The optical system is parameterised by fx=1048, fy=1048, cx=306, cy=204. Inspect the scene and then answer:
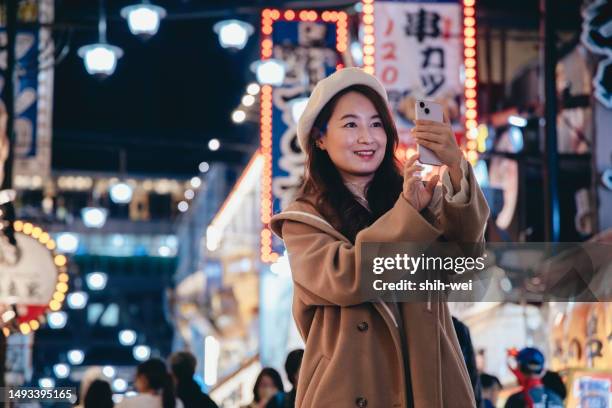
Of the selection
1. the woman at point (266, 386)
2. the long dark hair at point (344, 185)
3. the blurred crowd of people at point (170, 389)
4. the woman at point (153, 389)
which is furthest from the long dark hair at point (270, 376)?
the long dark hair at point (344, 185)

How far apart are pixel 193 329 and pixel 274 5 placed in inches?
1412

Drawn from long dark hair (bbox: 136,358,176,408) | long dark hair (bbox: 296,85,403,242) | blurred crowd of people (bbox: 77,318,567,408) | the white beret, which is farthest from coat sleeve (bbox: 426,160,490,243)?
long dark hair (bbox: 136,358,176,408)

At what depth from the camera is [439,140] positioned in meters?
3.44

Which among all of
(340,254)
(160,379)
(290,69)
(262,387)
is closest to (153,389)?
(160,379)

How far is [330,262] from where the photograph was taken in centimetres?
352

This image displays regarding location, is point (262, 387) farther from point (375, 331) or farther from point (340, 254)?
point (340, 254)

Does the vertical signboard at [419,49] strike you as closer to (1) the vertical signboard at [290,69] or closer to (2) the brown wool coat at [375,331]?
(1) the vertical signboard at [290,69]

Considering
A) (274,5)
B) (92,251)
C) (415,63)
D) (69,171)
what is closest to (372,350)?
(415,63)

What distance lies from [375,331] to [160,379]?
5827mm

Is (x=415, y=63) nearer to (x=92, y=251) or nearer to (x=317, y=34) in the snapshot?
(x=317, y=34)

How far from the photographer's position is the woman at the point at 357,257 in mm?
3453

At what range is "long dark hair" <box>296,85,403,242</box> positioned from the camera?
3791 millimetres

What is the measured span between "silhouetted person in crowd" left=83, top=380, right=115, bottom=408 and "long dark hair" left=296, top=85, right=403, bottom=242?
18.9 feet

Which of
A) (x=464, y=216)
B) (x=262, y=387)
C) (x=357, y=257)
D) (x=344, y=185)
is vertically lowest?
(x=262, y=387)
